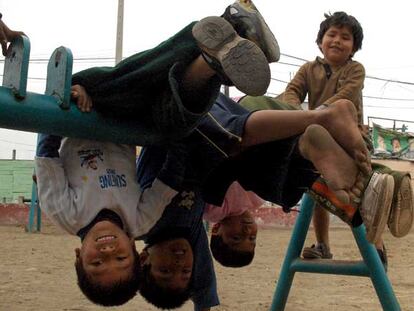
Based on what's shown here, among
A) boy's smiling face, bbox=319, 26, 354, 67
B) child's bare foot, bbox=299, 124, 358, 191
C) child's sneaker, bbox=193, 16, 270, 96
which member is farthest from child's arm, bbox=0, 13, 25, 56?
boy's smiling face, bbox=319, 26, 354, 67

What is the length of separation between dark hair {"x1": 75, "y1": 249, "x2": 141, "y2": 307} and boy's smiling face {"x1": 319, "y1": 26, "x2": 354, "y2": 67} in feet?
5.28

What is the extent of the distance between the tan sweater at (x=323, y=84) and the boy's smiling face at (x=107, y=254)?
4.75 ft

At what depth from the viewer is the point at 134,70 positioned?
1795 mm

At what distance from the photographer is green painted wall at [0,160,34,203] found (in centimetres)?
1911

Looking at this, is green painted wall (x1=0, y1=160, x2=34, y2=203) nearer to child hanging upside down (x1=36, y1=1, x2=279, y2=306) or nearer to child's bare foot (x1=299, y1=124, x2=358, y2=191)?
child hanging upside down (x1=36, y1=1, x2=279, y2=306)

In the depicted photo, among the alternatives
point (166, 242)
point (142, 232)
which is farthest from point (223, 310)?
point (142, 232)

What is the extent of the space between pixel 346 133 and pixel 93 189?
2.58ft

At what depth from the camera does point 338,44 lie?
309 centimetres

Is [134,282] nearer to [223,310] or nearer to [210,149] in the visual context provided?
[210,149]

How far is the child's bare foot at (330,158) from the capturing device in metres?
1.83

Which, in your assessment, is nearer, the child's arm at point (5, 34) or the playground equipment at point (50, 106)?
the playground equipment at point (50, 106)

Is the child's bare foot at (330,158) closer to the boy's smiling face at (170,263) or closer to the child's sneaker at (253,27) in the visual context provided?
the child's sneaker at (253,27)

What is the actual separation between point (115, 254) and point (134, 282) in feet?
0.51

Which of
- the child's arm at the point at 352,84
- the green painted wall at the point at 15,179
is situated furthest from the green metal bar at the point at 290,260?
the green painted wall at the point at 15,179
